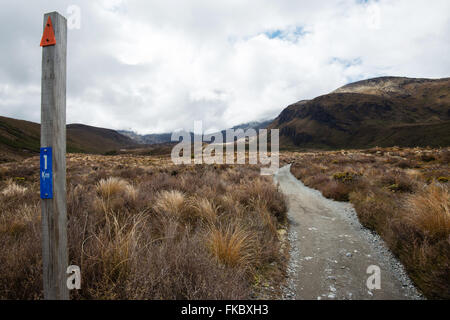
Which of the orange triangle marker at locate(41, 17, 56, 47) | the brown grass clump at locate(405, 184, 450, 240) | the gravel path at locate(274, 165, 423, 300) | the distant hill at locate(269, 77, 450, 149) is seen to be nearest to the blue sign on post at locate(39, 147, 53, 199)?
the orange triangle marker at locate(41, 17, 56, 47)

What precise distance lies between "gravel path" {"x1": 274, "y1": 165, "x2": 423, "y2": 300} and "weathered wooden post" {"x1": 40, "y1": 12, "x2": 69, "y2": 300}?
2996 mm

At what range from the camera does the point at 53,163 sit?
1.91 metres

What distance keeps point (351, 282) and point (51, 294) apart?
420 centimetres

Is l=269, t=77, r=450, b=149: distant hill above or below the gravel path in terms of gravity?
above

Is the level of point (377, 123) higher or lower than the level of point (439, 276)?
higher

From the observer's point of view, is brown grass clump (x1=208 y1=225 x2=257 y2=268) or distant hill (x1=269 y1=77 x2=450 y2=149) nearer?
brown grass clump (x1=208 y1=225 x2=257 y2=268)

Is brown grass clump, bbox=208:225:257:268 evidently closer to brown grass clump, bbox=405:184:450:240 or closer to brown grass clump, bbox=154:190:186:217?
brown grass clump, bbox=154:190:186:217

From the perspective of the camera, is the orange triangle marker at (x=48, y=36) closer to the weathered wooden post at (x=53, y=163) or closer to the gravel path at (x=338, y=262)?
the weathered wooden post at (x=53, y=163)

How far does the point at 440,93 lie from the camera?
532ft

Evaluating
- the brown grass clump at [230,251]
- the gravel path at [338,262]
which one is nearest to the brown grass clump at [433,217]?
the gravel path at [338,262]

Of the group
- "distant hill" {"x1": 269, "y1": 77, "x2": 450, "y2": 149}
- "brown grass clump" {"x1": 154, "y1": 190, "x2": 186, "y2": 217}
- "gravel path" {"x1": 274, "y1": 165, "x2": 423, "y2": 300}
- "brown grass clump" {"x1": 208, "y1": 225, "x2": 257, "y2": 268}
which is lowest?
"gravel path" {"x1": 274, "y1": 165, "x2": 423, "y2": 300}

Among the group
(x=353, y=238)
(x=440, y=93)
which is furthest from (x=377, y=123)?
(x=353, y=238)

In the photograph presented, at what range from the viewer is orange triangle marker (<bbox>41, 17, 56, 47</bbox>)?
197 centimetres
